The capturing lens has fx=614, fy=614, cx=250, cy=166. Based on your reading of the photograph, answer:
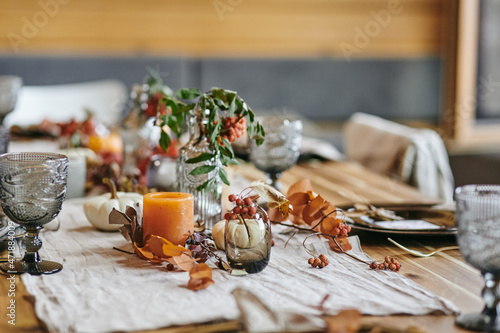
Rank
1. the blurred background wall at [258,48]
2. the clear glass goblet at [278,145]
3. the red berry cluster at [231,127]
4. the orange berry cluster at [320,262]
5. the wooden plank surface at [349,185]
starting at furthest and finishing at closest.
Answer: the blurred background wall at [258,48] < the wooden plank surface at [349,185] < the clear glass goblet at [278,145] < the red berry cluster at [231,127] < the orange berry cluster at [320,262]

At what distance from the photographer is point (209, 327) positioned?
0.68m

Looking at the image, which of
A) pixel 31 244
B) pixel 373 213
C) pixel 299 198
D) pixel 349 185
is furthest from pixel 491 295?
pixel 349 185

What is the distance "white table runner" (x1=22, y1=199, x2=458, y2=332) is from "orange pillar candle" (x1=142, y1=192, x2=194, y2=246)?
55mm

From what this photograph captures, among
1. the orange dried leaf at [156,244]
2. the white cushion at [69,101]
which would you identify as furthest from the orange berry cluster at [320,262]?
the white cushion at [69,101]

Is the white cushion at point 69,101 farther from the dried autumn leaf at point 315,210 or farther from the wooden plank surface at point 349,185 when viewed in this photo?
the dried autumn leaf at point 315,210

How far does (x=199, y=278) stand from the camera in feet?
2.62

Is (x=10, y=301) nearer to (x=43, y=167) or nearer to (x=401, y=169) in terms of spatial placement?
(x=43, y=167)

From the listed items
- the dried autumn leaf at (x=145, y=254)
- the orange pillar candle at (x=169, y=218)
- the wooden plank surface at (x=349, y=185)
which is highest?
the orange pillar candle at (x=169, y=218)

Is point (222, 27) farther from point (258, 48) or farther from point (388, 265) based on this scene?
point (388, 265)

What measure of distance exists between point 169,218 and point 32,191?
0.20 m

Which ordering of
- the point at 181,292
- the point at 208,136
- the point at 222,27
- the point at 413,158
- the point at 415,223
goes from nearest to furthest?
the point at 181,292
the point at 208,136
the point at 415,223
the point at 413,158
the point at 222,27


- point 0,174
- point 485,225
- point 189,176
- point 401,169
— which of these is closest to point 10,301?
point 0,174

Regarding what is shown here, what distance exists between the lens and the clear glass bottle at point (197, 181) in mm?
1063

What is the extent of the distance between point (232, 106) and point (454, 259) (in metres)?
0.42
